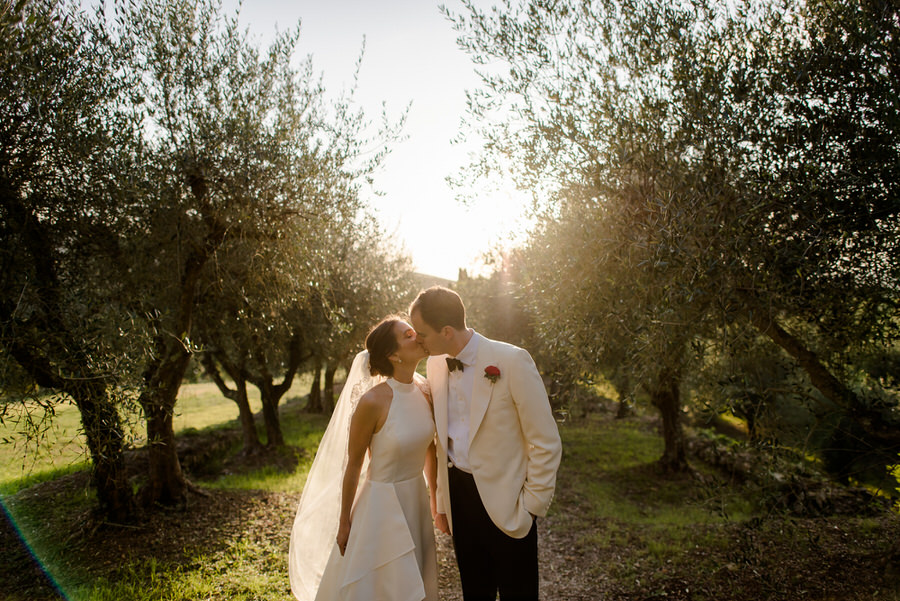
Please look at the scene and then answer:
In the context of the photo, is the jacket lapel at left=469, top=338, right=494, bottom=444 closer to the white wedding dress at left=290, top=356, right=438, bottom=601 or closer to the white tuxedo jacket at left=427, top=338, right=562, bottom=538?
the white tuxedo jacket at left=427, top=338, right=562, bottom=538

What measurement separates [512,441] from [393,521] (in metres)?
1.20

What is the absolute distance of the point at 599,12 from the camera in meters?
6.51

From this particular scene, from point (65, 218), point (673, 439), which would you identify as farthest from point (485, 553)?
point (673, 439)

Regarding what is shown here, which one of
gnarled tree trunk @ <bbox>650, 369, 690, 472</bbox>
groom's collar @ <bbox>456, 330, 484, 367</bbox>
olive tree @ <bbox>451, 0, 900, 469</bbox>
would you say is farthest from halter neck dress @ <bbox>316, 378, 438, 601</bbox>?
gnarled tree trunk @ <bbox>650, 369, 690, 472</bbox>

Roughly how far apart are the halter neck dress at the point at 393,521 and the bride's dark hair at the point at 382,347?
143mm

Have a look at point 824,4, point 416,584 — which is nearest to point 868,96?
point 824,4

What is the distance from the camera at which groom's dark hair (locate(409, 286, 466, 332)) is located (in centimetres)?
392

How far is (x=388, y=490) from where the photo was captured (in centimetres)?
413

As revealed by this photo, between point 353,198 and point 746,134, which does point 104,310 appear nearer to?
point 353,198

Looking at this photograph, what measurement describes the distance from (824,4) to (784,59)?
77 cm

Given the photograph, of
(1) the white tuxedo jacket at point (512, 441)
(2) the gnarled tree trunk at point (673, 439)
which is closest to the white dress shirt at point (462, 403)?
(1) the white tuxedo jacket at point (512, 441)

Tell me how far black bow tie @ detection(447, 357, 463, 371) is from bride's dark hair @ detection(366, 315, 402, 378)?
0.48 metres

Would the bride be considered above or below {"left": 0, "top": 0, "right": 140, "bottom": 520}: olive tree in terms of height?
below

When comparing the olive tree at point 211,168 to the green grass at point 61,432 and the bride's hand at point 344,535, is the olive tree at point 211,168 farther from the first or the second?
Answer: the bride's hand at point 344,535
